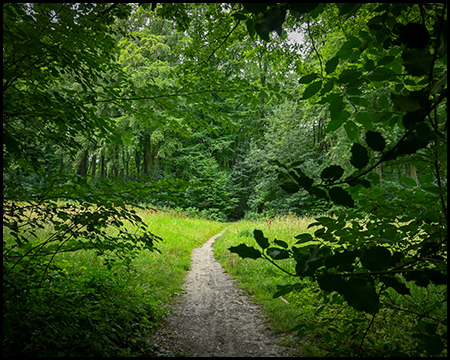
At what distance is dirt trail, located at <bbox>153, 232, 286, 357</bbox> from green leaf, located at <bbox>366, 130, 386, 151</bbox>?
296cm

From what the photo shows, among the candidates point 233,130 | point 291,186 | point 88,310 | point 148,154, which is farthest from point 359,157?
point 148,154

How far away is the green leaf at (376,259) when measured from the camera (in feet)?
2.22

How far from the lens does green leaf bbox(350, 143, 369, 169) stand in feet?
2.16

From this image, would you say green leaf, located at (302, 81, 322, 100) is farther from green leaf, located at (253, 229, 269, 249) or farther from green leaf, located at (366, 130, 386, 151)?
green leaf, located at (253, 229, 269, 249)

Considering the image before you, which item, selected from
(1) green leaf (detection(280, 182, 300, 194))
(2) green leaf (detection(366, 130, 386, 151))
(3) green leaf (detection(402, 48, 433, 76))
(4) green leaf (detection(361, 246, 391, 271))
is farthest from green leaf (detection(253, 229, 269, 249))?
(3) green leaf (detection(402, 48, 433, 76))

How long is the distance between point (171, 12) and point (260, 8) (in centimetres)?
189

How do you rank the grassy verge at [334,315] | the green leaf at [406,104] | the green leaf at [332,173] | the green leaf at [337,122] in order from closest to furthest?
the green leaf at [406,104], the green leaf at [332,173], the green leaf at [337,122], the grassy verge at [334,315]

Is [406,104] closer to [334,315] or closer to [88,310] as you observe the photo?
[88,310]

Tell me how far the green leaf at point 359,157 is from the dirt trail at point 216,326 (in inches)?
115

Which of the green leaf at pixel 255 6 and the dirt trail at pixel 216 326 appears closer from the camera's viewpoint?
the green leaf at pixel 255 6

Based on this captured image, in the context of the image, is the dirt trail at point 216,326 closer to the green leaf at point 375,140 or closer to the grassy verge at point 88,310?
the grassy verge at point 88,310

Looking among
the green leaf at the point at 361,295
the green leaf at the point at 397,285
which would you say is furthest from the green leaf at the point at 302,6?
the green leaf at the point at 397,285

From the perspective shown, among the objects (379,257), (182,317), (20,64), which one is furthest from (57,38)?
(182,317)

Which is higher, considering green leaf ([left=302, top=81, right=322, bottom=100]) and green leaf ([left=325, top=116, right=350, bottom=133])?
green leaf ([left=302, top=81, right=322, bottom=100])
